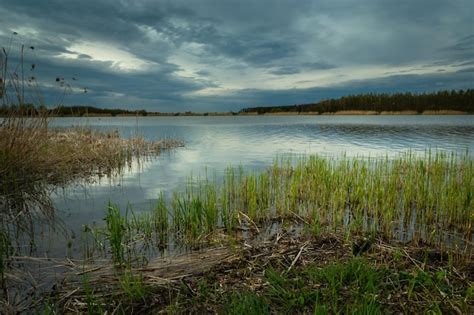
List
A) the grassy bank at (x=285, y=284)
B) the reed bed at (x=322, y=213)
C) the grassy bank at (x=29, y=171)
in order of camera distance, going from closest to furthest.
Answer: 1. the grassy bank at (x=285, y=284)
2. the reed bed at (x=322, y=213)
3. the grassy bank at (x=29, y=171)

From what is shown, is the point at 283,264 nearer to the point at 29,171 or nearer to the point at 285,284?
the point at 285,284

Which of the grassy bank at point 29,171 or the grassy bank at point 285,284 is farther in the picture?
the grassy bank at point 29,171

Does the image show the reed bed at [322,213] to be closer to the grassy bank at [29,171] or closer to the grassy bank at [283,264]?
the grassy bank at [283,264]

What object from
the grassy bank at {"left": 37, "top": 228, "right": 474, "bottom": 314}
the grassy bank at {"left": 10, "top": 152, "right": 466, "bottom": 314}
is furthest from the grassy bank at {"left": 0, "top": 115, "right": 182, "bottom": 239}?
the grassy bank at {"left": 37, "top": 228, "right": 474, "bottom": 314}

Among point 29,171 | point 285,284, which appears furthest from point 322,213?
point 29,171

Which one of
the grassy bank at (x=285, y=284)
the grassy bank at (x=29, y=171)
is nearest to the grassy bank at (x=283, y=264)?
the grassy bank at (x=285, y=284)

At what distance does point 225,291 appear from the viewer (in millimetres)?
3969

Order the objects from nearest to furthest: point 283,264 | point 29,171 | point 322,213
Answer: point 283,264 → point 322,213 → point 29,171

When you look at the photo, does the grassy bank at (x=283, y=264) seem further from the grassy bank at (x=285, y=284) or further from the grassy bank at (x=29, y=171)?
the grassy bank at (x=29, y=171)

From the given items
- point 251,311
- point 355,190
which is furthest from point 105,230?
point 355,190

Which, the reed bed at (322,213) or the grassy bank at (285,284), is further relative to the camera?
the reed bed at (322,213)

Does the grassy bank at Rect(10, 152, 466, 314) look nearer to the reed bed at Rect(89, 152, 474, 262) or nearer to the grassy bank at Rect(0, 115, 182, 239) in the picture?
the reed bed at Rect(89, 152, 474, 262)

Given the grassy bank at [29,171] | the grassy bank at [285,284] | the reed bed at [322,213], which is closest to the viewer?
the grassy bank at [285,284]

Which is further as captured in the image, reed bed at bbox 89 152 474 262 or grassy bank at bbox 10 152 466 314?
reed bed at bbox 89 152 474 262
